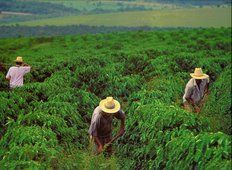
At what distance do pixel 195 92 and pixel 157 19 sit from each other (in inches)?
3204

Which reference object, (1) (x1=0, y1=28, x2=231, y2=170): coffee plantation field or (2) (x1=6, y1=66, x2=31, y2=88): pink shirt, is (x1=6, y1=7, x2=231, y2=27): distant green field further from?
(2) (x1=6, y1=66, x2=31, y2=88): pink shirt

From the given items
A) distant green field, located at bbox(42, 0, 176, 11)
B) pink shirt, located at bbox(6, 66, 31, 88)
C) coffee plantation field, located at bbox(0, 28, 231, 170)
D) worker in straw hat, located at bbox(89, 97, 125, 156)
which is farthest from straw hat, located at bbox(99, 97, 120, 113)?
distant green field, located at bbox(42, 0, 176, 11)

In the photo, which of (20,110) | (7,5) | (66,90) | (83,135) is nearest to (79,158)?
(83,135)

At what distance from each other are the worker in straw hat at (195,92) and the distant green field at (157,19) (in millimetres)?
67837

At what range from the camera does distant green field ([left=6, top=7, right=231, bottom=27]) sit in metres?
84.7

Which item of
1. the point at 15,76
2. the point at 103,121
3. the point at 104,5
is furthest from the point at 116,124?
the point at 104,5

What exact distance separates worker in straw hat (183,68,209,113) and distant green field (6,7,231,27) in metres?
67.8

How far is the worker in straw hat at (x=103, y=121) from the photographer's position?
360 inches

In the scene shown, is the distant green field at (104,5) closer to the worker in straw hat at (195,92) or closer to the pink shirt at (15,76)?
the pink shirt at (15,76)

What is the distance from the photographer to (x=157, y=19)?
9188cm

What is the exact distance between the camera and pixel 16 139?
27.0 feet

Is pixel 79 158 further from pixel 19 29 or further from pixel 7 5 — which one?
pixel 7 5

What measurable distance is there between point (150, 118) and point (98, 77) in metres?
6.23

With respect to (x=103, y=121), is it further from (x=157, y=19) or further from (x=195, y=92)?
(x=157, y=19)
